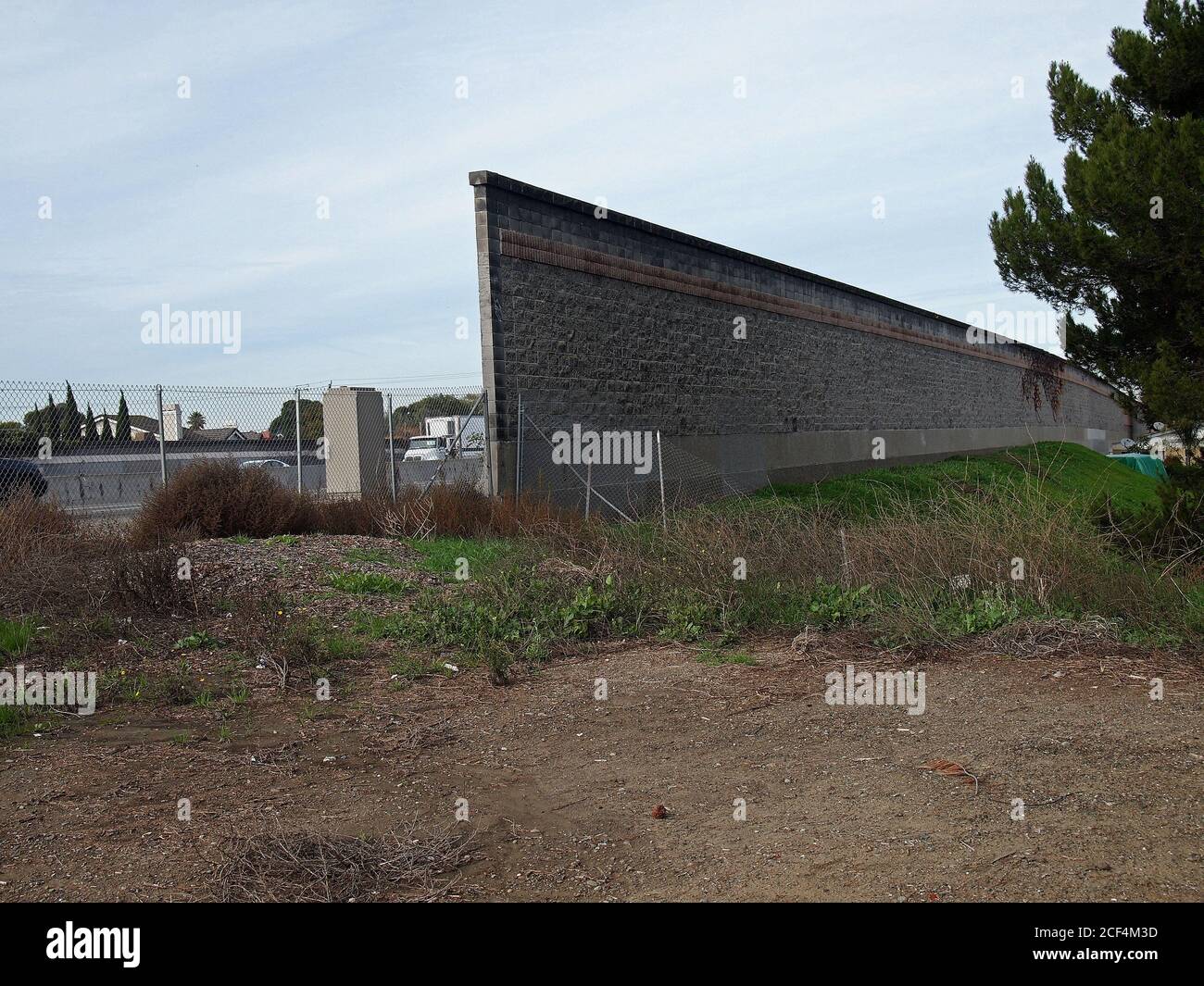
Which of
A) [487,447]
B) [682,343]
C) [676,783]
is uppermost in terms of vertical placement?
[682,343]

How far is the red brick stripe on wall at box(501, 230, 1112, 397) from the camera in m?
15.4

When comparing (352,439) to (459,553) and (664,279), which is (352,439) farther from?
(664,279)

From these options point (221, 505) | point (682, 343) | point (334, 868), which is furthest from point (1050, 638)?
point (682, 343)

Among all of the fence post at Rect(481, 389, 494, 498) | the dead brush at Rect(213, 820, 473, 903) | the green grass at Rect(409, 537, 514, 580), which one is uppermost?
the fence post at Rect(481, 389, 494, 498)

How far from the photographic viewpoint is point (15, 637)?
725 cm

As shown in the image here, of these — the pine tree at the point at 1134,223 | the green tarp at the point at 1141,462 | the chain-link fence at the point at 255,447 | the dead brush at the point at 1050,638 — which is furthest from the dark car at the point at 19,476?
the green tarp at the point at 1141,462

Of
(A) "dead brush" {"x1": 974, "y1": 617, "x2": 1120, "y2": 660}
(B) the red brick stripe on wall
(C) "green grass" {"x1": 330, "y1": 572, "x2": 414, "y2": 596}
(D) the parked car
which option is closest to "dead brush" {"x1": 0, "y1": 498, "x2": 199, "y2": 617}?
(C) "green grass" {"x1": 330, "y1": 572, "x2": 414, "y2": 596}

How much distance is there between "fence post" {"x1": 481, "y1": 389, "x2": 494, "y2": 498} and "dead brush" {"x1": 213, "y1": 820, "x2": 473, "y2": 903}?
1053 centimetres

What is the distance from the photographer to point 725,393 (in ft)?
67.8

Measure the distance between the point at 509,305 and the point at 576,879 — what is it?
11673mm

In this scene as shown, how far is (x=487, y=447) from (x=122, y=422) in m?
4.54

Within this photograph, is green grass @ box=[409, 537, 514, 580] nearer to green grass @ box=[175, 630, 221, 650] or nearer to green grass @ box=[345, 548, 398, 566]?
green grass @ box=[345, 548, 398, 566]
